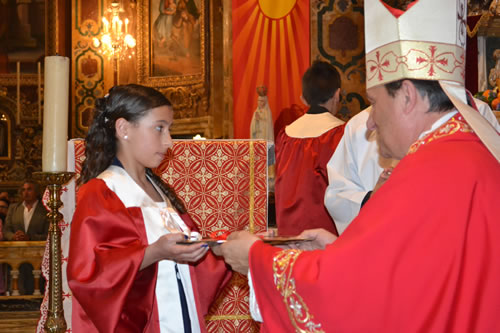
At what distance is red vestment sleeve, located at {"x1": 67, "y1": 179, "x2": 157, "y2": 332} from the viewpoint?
2.01 metres

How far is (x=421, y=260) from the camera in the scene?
1.42 m

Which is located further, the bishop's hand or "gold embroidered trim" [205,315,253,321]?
"gold embroidered trim" [205,315,253,321]

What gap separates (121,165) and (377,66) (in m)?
1.05

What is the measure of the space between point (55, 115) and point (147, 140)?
0.38 meters

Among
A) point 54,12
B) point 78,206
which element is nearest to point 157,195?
point 78,206

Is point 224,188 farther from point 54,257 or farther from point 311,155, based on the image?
point 311,155

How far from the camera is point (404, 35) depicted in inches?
69.8

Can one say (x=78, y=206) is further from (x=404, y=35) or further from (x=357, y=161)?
(x=357, y=161)

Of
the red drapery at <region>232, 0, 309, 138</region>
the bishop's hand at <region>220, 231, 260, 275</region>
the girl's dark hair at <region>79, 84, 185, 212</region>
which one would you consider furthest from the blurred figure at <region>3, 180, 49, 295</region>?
the bishop's hand at <region>220, 231, 260, 275</region>

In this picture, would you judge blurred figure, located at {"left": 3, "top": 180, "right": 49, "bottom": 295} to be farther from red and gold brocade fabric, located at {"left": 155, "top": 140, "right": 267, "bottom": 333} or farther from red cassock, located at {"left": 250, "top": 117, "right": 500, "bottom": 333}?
red cassock, located at {"left": 250, "top": 117, "right": 500, "bottom": 333}

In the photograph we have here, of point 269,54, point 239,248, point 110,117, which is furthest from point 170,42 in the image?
point 239,248

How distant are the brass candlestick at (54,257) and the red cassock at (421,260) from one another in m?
0.88

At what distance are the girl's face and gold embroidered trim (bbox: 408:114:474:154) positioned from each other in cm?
102

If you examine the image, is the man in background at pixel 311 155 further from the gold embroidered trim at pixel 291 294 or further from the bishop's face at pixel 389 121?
the gold embroidered trim at pixel 291 294
